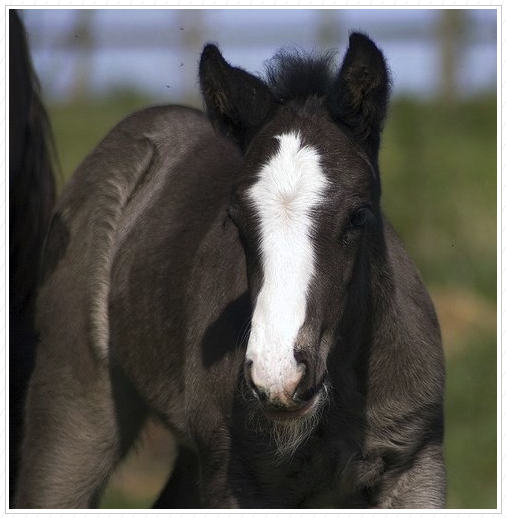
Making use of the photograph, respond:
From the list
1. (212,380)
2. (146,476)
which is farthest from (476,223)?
(212,380)

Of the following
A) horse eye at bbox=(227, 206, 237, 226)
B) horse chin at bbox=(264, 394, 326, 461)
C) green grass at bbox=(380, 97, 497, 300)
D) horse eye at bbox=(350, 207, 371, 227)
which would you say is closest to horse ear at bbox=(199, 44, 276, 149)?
horse eye at bbox=(227, 206, 237, 226)

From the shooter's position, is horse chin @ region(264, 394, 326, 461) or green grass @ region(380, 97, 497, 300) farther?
green grass @ region(380, 97, 497, 300)

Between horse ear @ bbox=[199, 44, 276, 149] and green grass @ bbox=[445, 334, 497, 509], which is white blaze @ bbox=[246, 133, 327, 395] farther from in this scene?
green grass @ bbox=[445, 334, 497, 509]

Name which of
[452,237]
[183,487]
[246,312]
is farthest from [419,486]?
[452,237]

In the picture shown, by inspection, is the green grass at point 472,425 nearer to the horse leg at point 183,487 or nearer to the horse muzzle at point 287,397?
the horse leg at point 183,487

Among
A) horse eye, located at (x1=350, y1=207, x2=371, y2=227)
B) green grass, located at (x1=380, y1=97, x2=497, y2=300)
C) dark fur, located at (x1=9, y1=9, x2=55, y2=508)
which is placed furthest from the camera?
green grass, located at (x1=380, y1=97, x2=497, y2=300)

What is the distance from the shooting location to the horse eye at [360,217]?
369 cm

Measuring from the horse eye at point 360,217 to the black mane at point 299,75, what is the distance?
1.81ft

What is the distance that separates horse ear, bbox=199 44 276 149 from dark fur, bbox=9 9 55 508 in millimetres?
1863

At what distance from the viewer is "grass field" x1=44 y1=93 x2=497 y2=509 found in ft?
30.0

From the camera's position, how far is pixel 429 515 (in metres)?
4.15

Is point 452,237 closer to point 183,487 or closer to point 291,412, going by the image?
point 183,487

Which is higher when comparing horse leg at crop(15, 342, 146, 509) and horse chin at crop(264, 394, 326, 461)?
horse chin at crop(264, 394, 326, 461)

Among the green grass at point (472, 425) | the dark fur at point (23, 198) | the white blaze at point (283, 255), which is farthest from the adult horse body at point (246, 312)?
the green grass at point (472, 425)
